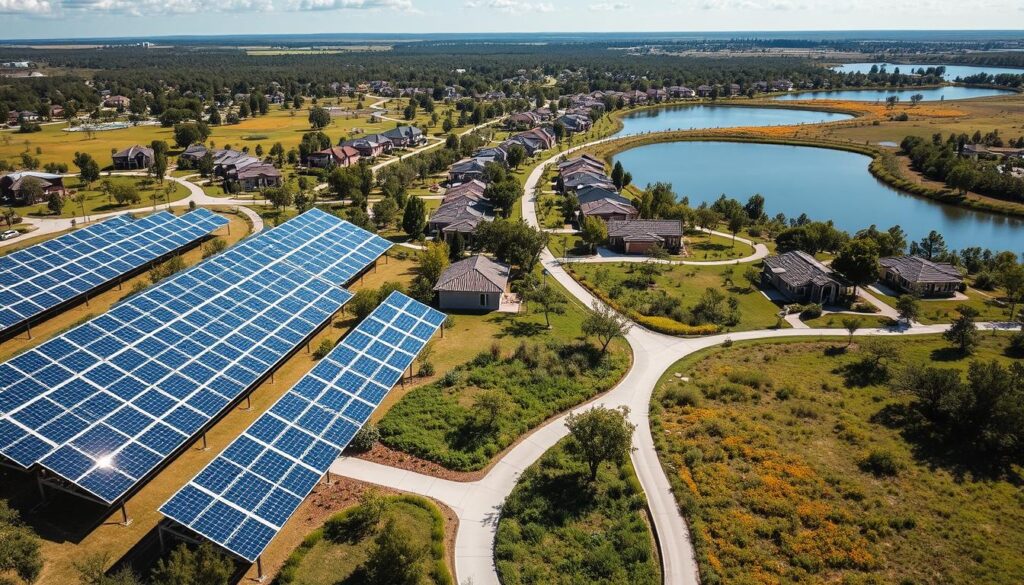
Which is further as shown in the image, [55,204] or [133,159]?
[133,159]

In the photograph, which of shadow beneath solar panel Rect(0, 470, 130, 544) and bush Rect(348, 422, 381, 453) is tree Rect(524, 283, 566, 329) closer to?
bush Rect(348, 422, 381, 453)

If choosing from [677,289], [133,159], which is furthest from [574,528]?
[133,159]

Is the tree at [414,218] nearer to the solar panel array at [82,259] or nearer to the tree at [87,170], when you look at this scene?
the solar panel array at [82,259]

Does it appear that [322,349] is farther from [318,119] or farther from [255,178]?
[318,119]

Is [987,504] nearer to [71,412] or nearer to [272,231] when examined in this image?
[71,412]

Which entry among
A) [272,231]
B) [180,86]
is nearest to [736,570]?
[272,231]
